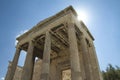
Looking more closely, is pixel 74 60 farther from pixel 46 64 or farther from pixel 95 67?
pixel 95 67

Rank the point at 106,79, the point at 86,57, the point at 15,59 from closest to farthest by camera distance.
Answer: the point at 86,57
the point at 15,59
the point at 106,79

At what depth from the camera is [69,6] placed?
38.4 ft

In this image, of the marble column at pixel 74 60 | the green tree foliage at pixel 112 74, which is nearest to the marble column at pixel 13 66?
the marble column at pixel 74 60

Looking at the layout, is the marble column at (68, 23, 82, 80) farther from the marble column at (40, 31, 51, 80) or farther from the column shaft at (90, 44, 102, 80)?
the column shaft at (90, 44, 102, 80)

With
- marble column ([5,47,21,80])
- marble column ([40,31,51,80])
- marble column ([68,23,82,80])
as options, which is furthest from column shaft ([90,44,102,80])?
marble column ([5,47,21,80])

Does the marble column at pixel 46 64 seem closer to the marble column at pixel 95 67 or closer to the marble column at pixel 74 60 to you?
the marble column at pixel 74 60

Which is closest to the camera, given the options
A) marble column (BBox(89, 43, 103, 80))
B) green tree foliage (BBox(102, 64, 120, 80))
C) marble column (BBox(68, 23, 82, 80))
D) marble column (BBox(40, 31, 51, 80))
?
marble column (BBox(68, 23, 82, 80))

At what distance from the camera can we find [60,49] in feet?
55.9

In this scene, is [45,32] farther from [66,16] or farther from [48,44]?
[66,16]

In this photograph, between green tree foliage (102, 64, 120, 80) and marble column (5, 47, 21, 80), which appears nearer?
marble column (5, 47, 21, 80)

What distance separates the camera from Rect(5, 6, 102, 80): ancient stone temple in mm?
9784

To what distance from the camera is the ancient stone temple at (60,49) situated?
978 centimetres

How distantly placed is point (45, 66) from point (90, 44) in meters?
6.82

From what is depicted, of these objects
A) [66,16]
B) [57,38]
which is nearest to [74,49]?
[66,16]
